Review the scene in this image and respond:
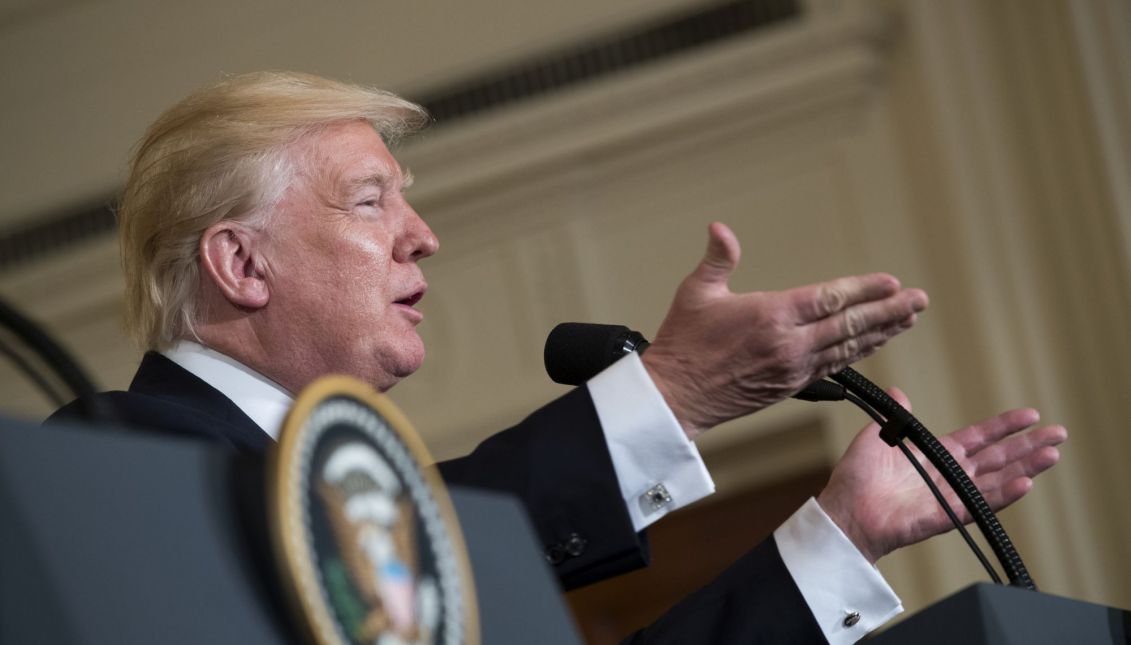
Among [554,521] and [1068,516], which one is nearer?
[554,521]

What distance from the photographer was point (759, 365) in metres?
1.31

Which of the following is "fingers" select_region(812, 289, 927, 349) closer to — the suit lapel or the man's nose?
the suit lapel

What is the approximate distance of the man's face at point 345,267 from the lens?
1684mm

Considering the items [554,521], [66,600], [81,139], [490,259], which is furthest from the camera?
[81,139]

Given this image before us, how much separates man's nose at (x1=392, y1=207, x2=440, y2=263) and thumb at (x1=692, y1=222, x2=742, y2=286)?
56 cm

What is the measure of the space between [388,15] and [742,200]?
1223 mm

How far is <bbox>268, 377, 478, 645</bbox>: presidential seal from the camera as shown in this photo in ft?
2.39

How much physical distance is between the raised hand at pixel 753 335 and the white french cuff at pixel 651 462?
6cm

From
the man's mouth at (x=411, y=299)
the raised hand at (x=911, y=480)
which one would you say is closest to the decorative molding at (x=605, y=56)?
the man's mouth at (x=411, y=299)

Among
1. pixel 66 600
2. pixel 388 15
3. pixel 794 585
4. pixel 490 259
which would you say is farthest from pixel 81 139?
pixel 66 600

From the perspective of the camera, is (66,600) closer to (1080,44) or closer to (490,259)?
(1080,44)

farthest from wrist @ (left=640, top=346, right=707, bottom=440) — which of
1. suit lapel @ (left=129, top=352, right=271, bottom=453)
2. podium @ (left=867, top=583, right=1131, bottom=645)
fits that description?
suit lapel @ (left=129, top=352, right=271, bottom=453)

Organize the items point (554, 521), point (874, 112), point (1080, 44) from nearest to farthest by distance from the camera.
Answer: point (554, 521)
point (1080, 44)
point (874, 112)

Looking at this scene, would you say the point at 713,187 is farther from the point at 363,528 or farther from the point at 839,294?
the point at 363,528
